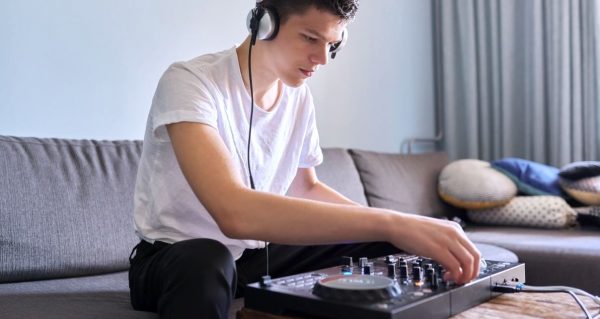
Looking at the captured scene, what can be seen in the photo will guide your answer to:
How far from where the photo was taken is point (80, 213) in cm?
146

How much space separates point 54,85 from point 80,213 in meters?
0.44

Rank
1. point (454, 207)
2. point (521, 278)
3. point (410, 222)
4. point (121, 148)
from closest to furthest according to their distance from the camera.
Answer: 1. point (410, 222)
2. point (521, 278)
3. point (121, 148)
4. point (454, 207)

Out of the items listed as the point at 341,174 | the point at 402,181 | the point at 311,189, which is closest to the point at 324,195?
the point at 311,189

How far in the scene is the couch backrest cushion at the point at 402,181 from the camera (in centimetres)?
237

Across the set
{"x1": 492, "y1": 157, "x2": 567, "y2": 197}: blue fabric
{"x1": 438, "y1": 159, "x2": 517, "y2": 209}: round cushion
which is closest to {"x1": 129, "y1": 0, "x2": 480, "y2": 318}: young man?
{"x1": 438, "y1": 159, "x2": 517, "y2": 209}: round cushion

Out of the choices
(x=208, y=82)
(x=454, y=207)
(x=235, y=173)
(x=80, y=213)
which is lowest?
(x=454, y=207)

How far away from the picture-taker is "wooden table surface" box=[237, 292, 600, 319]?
2.76 feet

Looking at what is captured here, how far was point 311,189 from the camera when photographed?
4.77 feet

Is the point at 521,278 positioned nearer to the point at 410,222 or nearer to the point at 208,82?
the point at 410,222

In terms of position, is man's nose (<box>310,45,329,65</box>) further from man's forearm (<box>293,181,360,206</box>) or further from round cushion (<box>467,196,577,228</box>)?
round cushion (<box>467,196,577,228</box>)

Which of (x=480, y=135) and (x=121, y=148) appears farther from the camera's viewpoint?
(x=480, y=135)

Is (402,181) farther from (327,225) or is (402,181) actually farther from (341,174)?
(327,225)

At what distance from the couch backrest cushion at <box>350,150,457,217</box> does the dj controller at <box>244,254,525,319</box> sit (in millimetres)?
1391

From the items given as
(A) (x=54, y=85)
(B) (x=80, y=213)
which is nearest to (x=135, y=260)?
(B) (x=80, y=213)
